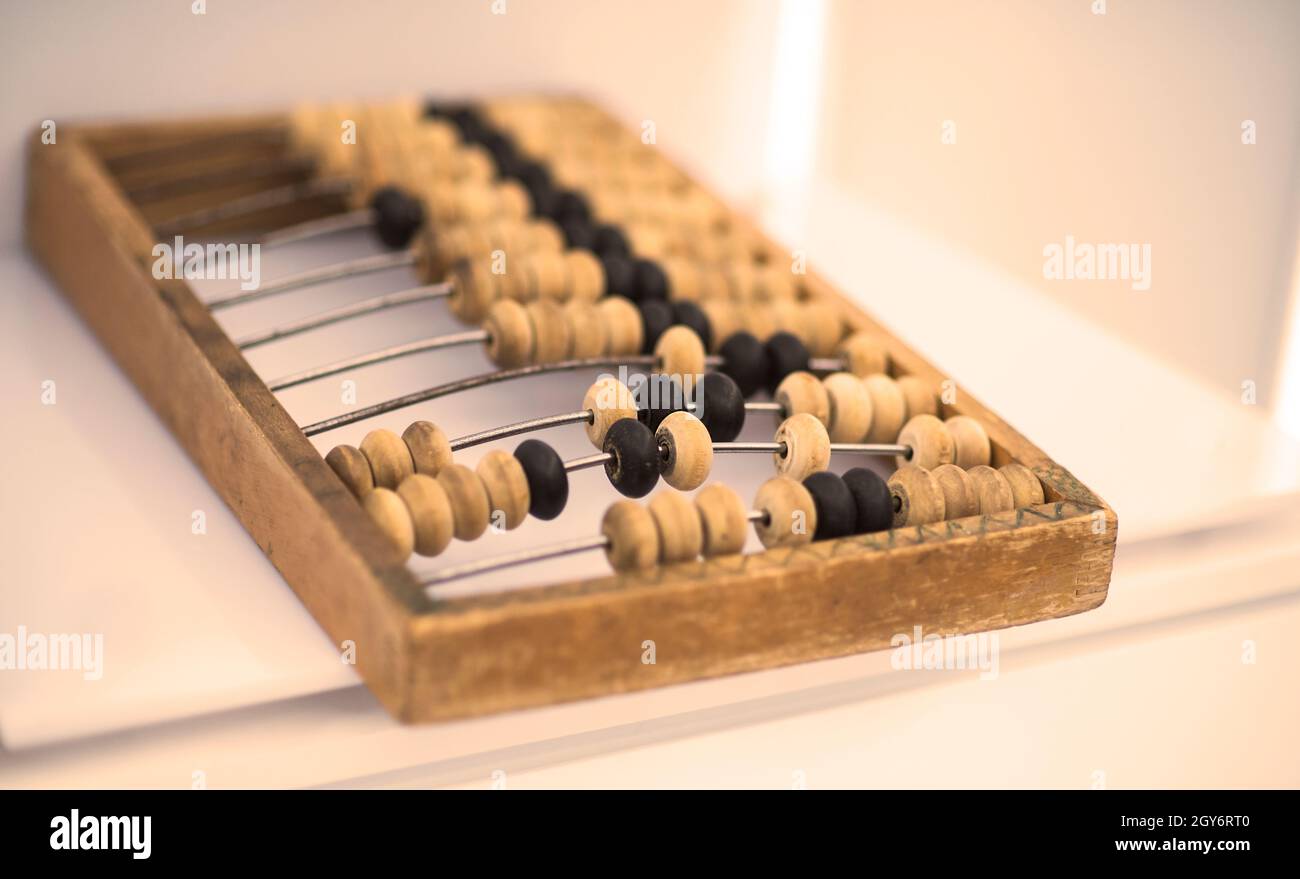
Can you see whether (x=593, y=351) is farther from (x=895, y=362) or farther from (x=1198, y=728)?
(x=1198, y=728)

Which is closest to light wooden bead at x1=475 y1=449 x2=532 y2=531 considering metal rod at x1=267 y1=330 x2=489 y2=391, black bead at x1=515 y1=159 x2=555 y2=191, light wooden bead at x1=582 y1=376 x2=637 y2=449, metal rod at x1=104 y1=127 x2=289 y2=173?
light wooden bead at x1=582 y1=376 x2=637 y2=449

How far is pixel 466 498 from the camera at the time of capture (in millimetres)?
890

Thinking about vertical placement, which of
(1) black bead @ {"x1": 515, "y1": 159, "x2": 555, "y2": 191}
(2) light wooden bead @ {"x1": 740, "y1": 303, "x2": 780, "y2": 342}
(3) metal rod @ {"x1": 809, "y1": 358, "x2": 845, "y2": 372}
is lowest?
(3) metal rod @ {"x1": 809, "y1": 358, "x2": 845, "y2": 372}

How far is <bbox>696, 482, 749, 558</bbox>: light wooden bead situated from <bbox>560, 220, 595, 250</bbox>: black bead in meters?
0.50

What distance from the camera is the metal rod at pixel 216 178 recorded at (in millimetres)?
1423

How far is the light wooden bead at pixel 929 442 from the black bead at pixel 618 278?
0.32 metres

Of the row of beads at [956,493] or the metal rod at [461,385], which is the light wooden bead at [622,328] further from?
the row of beads at [956,493]

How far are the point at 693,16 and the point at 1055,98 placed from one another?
1.45 ft

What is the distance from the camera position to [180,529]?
0.99 meters

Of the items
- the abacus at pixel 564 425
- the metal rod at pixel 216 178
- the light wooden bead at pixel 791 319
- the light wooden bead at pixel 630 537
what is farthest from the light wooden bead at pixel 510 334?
the metal rod at pixel 216 178

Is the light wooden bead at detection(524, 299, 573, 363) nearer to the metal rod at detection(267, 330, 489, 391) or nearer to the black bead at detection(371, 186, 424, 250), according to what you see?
the metal rod at detection(267, 330, 489, 391)

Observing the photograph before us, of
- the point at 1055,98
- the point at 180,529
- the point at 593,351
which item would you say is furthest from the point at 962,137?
the point at 180,529

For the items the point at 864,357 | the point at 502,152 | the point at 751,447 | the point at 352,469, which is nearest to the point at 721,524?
the point at 751,447

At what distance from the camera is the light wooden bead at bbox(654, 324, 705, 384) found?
1.11 metres
